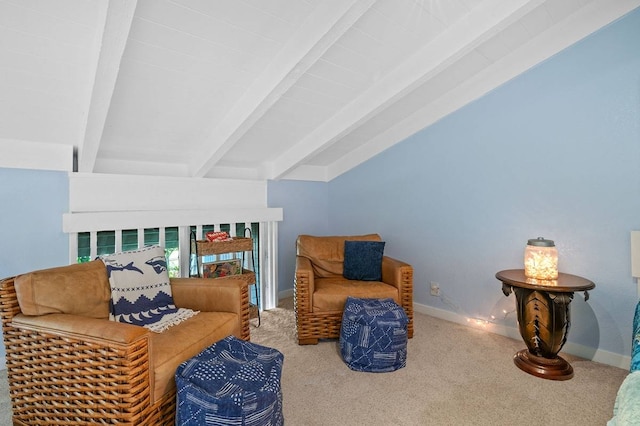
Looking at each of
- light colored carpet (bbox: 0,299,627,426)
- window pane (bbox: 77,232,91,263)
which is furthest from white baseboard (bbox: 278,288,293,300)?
window pane (bbox: 77,232,91,263)

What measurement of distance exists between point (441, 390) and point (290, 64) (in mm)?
2204

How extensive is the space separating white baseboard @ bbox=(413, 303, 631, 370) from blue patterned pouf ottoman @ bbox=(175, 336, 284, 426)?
2173 millimetres

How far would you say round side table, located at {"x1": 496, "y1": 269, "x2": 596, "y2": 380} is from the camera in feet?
7.17

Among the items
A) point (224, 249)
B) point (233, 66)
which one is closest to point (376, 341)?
point (224, 249)

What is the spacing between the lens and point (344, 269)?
3.16 meters


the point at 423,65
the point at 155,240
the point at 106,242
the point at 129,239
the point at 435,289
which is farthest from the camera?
the point at 435,289

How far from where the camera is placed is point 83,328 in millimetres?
1466

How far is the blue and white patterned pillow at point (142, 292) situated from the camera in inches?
76.9

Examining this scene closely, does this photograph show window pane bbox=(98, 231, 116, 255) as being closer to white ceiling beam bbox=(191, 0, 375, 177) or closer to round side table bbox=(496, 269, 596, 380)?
white ceiling beam bbox=(191, 0, 375, 177)

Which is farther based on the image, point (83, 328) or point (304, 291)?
point (304, 291)

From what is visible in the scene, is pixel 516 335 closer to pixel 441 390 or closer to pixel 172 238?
pixel 441 390

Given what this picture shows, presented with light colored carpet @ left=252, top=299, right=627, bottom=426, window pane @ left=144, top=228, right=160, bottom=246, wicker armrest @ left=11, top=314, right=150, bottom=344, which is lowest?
light colored carpet @ left=252, top=299, right=627, bottom=426

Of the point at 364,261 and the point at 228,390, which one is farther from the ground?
the point at 364,261

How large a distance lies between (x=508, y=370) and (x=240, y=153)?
112 inches
